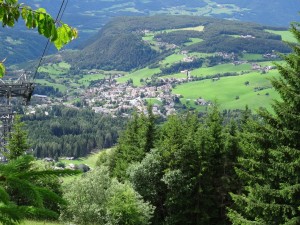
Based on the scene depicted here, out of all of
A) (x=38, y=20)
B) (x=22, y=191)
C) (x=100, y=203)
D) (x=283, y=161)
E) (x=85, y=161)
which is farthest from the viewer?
(x=85, y=161)

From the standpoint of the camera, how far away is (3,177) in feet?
9.86

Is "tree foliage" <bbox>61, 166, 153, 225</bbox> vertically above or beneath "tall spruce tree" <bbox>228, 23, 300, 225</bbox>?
beneath

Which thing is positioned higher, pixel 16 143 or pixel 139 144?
pixel 16 143

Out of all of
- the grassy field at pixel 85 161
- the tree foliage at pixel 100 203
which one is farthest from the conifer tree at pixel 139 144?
the grassy field at pixel 85 161

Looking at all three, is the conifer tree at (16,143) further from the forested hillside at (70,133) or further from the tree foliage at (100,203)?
the forested hillside at (70,133)

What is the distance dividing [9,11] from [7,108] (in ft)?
70.3

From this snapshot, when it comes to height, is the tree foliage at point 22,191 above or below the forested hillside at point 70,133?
above

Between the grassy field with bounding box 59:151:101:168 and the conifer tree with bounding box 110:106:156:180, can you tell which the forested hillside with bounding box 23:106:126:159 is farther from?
the conifer tree with bounding box 110:106:156:180

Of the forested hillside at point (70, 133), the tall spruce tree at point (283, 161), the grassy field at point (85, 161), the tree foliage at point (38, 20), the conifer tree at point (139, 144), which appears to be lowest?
the grassy field at point (85, 161)

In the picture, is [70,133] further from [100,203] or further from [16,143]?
[100,203]

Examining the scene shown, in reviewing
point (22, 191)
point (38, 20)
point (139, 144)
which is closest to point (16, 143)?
point (139, 144)

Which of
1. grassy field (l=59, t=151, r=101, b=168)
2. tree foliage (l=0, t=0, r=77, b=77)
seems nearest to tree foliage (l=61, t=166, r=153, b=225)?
tree foliage (l=0, t=0, r=77, b=77)

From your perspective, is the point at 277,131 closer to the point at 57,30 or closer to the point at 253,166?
the point at 253,166

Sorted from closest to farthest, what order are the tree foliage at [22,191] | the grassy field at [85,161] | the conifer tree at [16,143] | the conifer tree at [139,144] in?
the tree foliage at [22,191], the conifer tree at [16,143], the conifer tree at [139,144], the grassy field at [85,161]
